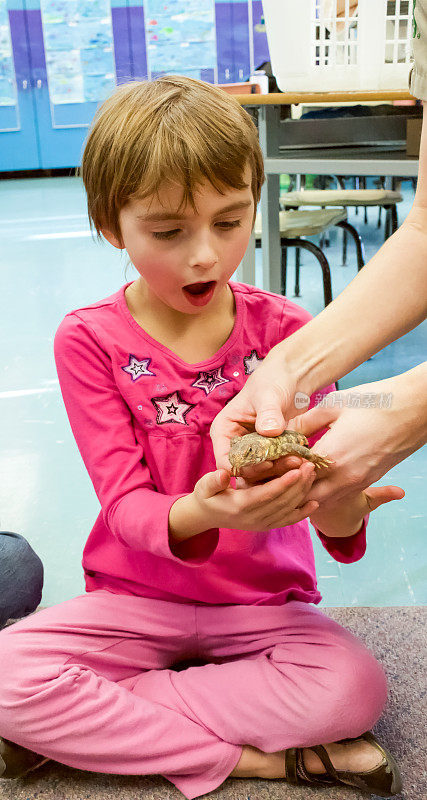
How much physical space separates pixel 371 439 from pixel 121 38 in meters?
8.48

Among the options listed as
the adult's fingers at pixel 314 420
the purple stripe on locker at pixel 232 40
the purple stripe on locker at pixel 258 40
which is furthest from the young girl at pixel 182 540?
the purple stripe on locker at pixel 232 40

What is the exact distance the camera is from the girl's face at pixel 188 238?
3.43 ft

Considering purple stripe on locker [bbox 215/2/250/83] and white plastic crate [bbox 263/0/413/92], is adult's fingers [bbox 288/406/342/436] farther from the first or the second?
purple stripe on locker [bbox 215/2/250/83]

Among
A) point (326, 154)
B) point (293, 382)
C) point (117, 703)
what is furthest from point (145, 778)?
point (326, 154)

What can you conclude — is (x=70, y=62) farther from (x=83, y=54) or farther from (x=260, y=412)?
(x=260, y=412)

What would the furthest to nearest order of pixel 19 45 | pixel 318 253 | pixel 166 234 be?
pixel 19 45 < pixel 318 253 < pixel 166 234

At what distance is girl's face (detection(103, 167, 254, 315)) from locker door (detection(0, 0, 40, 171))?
27.7ft

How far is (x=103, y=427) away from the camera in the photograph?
118 centimetres

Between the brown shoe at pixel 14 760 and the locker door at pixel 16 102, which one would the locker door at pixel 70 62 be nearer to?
the locker door at pixel 16 102

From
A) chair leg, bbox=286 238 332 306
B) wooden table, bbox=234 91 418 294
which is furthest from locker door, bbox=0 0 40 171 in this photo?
wooden table, bbox=234 91 418 294

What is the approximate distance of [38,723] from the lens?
3.64ft

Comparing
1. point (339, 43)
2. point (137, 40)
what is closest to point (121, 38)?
point (137, 40)

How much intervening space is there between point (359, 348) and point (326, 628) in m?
0.41

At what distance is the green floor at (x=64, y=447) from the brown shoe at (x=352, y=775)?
0.42 meters
